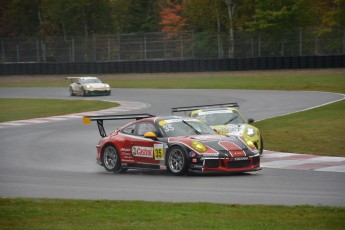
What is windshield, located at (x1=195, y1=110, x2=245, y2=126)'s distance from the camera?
18.5 meters

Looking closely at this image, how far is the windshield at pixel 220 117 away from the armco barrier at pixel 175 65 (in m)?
33.0

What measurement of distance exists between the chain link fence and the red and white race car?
38760 mm

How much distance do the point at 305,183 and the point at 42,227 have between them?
18.6ft

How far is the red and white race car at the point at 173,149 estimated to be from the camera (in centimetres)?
1442

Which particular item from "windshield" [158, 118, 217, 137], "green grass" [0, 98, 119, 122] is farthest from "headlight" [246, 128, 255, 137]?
"green grass" [0, 98, 119, 122]

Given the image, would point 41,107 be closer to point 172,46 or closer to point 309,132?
point 309,132

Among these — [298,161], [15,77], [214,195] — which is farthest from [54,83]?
[214,195]

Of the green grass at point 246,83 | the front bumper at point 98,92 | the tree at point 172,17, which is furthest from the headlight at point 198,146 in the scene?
the tree at point 172,17

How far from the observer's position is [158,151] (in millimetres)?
15180

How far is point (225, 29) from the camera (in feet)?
227

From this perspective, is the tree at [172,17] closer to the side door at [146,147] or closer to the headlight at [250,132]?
the headlight at [250,132]

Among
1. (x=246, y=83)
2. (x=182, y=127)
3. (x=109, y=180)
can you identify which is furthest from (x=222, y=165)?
(x=246, y=83)

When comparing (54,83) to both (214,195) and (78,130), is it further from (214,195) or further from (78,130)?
(214,195)

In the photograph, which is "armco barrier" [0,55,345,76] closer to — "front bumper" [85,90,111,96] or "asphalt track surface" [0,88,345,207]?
"front bumper" [85,90,111,96]
